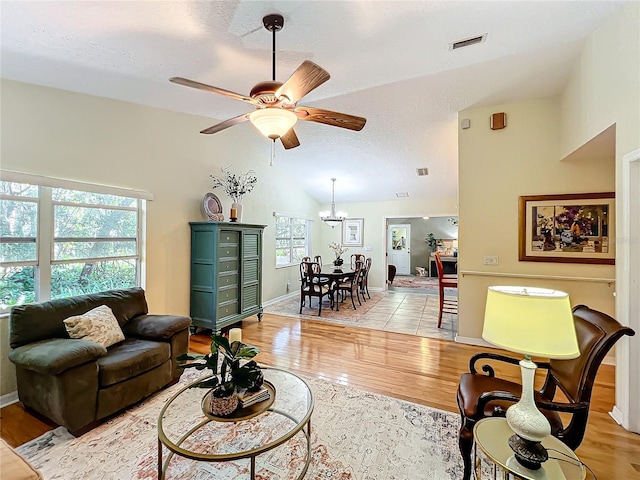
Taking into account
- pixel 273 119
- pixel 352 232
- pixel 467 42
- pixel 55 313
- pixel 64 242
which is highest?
pixel 467 42

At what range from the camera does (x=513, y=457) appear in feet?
4.18

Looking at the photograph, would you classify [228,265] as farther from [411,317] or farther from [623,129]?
[623,129]

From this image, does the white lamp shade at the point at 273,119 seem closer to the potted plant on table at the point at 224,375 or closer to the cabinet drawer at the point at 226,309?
the potted plant on table at the point at 224,375

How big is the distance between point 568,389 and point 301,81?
239 centimetres

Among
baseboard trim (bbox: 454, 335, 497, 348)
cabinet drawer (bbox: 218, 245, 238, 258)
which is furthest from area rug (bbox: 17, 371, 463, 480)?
cabinet drawer (bbox: 218, 245, 238, 258)

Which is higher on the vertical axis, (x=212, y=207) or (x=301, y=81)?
(x=301, y=81)

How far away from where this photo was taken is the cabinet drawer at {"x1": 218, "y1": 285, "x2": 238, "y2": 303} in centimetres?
408

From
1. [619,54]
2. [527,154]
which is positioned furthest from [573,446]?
[527,154]

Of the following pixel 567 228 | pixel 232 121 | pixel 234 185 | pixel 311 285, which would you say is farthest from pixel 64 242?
pixel 567 228

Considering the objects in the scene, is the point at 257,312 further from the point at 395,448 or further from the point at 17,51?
the point at 17,51

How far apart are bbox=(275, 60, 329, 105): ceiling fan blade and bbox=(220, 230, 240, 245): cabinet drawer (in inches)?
102

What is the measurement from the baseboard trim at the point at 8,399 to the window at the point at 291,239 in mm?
4282

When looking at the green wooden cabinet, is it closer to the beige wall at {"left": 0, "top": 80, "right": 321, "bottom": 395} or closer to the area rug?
the beige wall at {"left": 0, "top": 80, "right": 321, "bottom": 395}

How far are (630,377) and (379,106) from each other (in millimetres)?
3609
